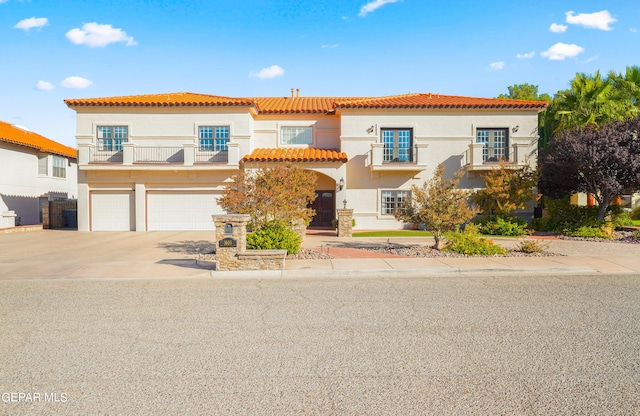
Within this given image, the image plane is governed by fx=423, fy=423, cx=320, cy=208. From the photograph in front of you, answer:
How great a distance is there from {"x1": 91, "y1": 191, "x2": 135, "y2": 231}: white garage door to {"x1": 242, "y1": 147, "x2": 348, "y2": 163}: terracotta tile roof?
7121 mm

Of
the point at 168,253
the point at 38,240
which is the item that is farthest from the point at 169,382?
the point at 38,240

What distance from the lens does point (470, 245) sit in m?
13.3

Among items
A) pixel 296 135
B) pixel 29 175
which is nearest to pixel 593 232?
pixel 296 135

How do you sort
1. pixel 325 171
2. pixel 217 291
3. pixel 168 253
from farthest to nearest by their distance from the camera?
pixel 325 171 < pixel 168 253 < pixel 217 291

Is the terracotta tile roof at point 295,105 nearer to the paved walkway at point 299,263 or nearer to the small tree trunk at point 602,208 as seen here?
the paved walkway at point 299,263

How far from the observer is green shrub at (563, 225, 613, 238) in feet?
59.1

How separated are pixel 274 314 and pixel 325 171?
51.9ft

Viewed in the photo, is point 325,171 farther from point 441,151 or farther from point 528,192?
point 528,192

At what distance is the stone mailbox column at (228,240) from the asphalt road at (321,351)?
2.10 metres

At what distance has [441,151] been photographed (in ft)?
76.6

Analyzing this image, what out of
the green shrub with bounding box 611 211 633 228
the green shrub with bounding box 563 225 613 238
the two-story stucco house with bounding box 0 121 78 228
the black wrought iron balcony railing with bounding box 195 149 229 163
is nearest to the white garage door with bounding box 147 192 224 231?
the black wrought iron balcony railing with bounding box 195 149 229 163

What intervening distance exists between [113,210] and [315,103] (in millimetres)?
13274

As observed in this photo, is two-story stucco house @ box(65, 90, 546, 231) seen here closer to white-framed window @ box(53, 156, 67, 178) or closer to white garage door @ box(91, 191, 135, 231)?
white garage door @ box(91, 191, 135, 231)

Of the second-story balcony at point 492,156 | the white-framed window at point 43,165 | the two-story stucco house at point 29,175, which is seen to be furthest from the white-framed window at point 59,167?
the second-story balcony at point 492,156
